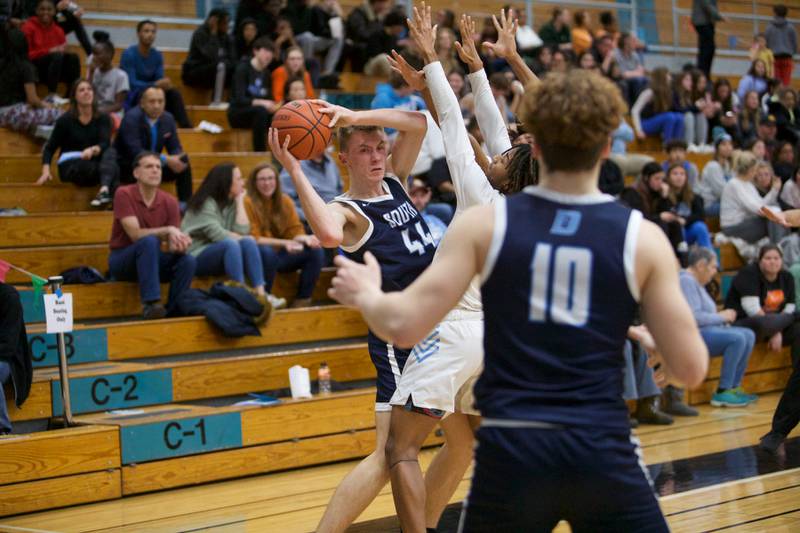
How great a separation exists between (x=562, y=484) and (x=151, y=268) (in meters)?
5.59

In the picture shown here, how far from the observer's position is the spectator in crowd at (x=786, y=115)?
14086 millimetres

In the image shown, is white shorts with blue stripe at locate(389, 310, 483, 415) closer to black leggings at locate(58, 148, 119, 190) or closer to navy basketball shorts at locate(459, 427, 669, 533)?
navy basketball shorts at locate(459, 427, 669, 533)

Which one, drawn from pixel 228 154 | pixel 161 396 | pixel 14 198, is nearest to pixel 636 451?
pixel 161 396

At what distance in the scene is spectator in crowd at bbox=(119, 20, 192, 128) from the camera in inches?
397

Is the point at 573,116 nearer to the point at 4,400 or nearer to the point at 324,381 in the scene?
the point at 4,400

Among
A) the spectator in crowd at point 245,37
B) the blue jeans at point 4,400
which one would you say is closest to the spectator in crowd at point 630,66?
the spectator in crowd at point 245,37

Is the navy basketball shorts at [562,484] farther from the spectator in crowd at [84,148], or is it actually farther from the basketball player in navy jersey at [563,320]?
the spectator in crowd at [84,148]

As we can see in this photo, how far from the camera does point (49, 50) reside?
10.2m

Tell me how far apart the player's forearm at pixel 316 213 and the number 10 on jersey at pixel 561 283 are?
150 centimetres

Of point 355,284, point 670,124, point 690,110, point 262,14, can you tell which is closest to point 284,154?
point 355,284

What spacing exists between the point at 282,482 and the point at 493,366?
4175 millimetres

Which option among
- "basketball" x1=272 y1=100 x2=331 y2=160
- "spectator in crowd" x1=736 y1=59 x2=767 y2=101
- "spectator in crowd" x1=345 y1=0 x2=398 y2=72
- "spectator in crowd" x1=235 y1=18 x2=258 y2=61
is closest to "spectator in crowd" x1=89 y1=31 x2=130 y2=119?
"spectator in crowd" x1=235 y1=18 x2=258 y2=61

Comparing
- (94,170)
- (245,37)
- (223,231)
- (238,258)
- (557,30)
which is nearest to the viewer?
(238,258)

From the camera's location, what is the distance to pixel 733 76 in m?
17.2
